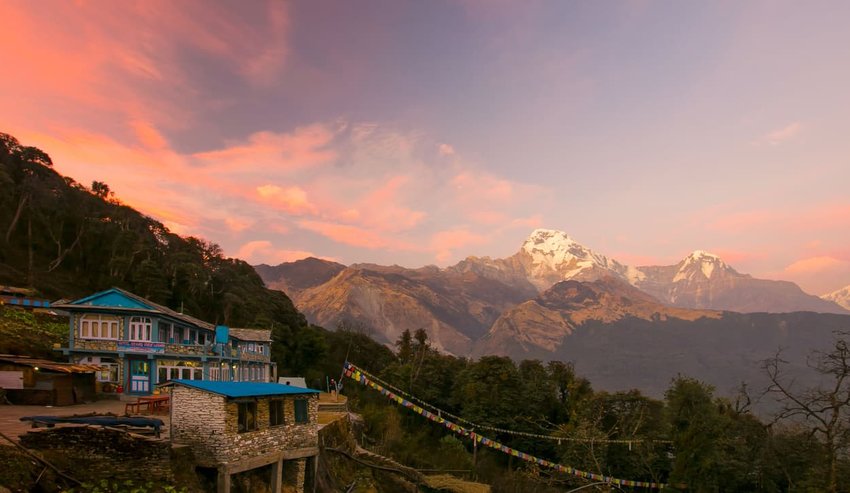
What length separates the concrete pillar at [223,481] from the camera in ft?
55.3

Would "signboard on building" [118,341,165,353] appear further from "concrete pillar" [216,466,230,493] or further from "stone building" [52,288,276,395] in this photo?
"concrete pillar" [216,466,230,493]

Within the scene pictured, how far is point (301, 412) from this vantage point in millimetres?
22062

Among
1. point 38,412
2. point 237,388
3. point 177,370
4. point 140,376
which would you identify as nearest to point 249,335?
point 177,370

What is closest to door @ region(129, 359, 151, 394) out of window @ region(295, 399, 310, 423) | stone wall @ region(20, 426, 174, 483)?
window @ region(295, 399, 310, 423)

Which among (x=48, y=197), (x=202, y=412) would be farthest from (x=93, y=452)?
(x=48, y=197)

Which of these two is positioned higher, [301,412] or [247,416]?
[247,416]

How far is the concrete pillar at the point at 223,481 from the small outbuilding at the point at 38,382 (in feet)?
41.7

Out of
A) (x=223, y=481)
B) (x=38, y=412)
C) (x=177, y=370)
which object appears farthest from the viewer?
(x=177, y=370)

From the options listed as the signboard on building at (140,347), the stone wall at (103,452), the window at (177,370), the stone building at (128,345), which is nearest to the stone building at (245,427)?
the stone wall at (103,452)

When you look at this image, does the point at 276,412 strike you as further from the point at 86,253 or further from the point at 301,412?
the point at 86,253

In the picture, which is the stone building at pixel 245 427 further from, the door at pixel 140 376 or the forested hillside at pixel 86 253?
the forested hillside at pixel 86 253

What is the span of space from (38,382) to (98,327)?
11287mm

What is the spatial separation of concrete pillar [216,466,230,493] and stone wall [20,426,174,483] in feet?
7.81

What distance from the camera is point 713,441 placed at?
44.1 metres
